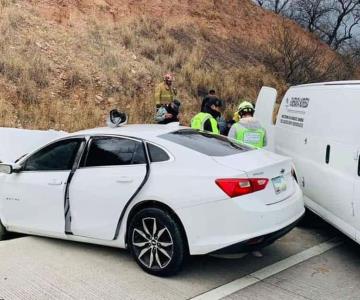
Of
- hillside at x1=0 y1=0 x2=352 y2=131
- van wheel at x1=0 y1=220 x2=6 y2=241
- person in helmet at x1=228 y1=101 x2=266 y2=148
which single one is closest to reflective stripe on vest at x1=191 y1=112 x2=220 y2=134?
person in helmet at x1=228 y1=101 x2=266 y2=148

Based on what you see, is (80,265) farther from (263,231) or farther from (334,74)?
(334,74)

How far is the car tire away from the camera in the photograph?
16.3 feet

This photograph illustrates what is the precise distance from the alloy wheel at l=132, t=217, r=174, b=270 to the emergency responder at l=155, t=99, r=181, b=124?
6840 millimetres

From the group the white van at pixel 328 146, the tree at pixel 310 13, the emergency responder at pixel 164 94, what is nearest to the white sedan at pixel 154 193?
the white van at pixel 328 146

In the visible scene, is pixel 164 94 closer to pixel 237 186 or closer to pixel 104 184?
pixel 104 184

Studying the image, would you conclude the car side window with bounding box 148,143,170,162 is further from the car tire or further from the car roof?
the car tire

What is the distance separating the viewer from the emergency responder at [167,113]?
39.3 ft

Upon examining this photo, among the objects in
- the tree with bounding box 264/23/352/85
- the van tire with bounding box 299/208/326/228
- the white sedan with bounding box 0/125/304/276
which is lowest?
the van tire with bounding box 299/208/326/228

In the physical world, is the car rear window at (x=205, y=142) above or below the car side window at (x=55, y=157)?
above

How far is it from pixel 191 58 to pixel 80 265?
15572 millimetres

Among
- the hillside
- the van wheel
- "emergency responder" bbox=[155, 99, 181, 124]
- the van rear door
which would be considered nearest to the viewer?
the van wheel

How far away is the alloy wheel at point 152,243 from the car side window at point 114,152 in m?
0.67

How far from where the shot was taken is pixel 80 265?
18.0 ft

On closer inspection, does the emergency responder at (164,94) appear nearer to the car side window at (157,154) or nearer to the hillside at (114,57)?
the hillside at (114,57)
